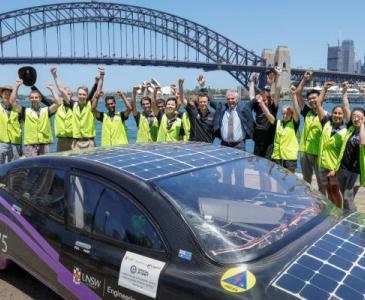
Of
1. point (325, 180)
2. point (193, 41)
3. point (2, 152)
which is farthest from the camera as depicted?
point (193, 41)

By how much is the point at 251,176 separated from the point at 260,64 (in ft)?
342

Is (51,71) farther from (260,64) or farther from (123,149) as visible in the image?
(260,64)

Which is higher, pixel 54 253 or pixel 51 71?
pixel 51 71

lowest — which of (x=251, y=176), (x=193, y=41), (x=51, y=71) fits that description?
(x=251, y=176)

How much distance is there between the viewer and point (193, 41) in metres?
101

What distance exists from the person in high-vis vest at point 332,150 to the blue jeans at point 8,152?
179 inches

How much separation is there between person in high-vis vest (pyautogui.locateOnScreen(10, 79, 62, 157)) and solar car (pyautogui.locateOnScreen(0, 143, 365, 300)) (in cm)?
353

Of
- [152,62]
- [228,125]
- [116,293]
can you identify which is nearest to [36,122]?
[228,125]

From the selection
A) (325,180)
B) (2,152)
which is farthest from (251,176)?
(2,152)

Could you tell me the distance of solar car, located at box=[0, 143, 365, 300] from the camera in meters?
2.27

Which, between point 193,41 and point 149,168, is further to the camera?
point 193,41

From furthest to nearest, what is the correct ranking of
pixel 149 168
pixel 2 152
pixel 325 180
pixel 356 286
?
pixel 2 152, pixel 325 180, pixel 149 168, pixel 356 286

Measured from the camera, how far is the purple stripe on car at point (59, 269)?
9.23 feet

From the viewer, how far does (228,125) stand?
19.6 ft
